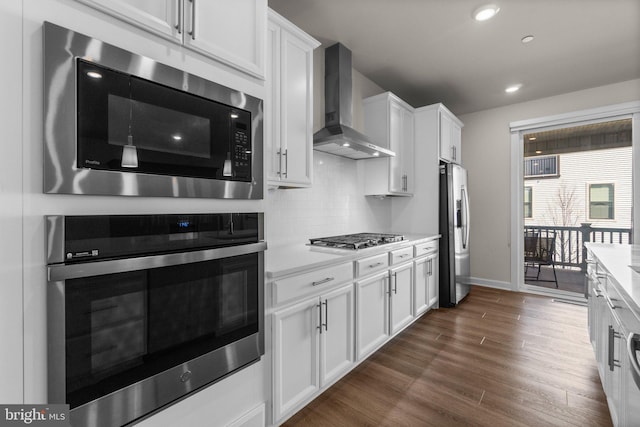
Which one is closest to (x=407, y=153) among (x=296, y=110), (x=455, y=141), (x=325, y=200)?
(x=455, y=141)

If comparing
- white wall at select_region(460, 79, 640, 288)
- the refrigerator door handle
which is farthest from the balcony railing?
the refrigerator door handle

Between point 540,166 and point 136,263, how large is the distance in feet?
16.7

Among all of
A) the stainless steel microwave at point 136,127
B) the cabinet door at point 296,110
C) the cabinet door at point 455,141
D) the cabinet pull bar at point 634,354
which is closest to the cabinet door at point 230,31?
the stainless steel microwave at point 136,127

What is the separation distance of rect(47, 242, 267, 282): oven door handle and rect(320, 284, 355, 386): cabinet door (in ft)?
2.71

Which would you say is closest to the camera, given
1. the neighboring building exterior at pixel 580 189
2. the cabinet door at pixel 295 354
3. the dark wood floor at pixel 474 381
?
the cabinet door at pixel 295 354

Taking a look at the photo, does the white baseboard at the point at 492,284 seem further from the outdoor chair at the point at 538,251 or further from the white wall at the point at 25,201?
the white wall at the point at 25,201

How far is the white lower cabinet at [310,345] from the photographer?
159cm

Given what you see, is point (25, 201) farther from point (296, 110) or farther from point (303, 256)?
point (296, 110)

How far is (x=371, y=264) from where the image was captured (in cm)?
232

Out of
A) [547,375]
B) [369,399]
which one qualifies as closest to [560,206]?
[547,375]

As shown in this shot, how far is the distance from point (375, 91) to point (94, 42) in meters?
3.28

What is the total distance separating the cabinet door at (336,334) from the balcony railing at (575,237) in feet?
12.1

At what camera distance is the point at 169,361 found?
107 centimetres

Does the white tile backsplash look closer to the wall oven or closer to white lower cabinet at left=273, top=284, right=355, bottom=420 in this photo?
white lower cabinet at left=273, top=284, right=355, bottom=420
